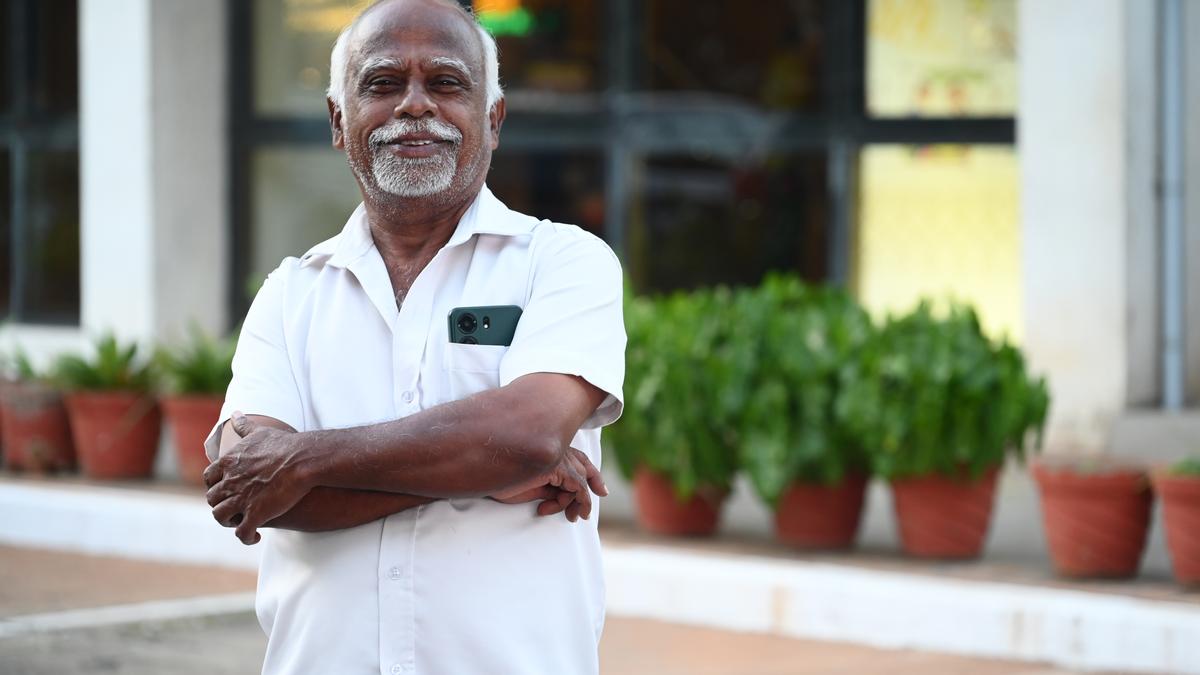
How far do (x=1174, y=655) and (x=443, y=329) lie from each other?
155 inches

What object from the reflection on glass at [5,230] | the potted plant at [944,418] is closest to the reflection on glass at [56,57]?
the reflection on glass at [5,230]

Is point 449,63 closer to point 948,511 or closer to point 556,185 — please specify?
point 948,511

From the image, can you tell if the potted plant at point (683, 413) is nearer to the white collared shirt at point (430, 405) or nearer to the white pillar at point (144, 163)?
the white collared shirt at point (430, 405)

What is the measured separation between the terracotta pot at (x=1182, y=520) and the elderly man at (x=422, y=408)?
13.3 ft

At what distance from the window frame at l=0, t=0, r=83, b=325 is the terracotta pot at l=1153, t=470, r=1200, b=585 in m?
8.98

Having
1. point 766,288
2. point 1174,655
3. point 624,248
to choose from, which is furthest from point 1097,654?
point 624,248

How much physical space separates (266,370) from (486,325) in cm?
38

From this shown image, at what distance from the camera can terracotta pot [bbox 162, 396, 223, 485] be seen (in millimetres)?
8969

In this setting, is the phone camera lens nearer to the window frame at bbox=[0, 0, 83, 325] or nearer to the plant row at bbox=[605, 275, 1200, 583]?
the plant row at bbox=[605, 275, 1200, 583]

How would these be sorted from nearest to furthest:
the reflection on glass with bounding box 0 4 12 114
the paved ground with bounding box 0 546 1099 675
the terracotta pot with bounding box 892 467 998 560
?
the paved ground with bounding box 0 546 1099 675 → the terracotta pot with bounding box 892 467 998 560 → the reflection on glass with bounding box 0 4 12 114

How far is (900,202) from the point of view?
10.8 metres

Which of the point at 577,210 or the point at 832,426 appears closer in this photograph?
the point at 832,426

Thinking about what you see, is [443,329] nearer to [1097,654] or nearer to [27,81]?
[1097,654]

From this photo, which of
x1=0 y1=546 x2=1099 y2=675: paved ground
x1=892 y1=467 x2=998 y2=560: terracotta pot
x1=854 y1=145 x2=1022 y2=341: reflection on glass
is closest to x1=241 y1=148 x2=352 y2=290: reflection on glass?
x1=854 y1=145 x2=1022 y2=341: reflection on glass
